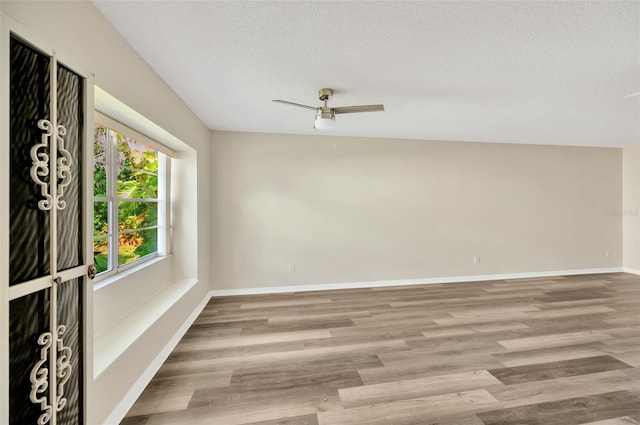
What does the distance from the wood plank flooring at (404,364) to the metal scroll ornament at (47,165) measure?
146cm

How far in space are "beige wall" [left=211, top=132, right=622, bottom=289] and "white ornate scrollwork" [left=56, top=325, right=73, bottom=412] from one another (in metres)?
2.70

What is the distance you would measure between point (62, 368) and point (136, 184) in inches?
72.0

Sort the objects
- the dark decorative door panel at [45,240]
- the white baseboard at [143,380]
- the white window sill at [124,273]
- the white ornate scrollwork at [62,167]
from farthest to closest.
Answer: the white window sill at [124,273]
the white baseboard at [143,380]
the white ornate scrollwork at [62,167]
the dark decorative door panel at [45,240]

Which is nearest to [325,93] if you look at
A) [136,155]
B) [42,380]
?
[136,155]

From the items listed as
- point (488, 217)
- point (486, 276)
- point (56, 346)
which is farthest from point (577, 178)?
point (56, 346)

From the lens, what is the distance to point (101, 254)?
1.98m

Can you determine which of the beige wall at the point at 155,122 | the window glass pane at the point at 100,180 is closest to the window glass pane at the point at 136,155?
the window glass pane at the point at 100,180

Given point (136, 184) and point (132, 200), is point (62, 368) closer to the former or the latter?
point (132, 200)

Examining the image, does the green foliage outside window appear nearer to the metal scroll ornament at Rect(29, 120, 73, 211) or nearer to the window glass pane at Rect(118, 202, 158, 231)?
the window glass pane at Rect(118, 202, 158, 231)

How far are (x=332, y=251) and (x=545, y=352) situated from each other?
268 cm

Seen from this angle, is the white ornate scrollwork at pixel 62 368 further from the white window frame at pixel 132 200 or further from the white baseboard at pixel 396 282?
the white baseboard at pixel 396 282

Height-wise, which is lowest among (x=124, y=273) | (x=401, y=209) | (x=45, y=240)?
(x=124, y=273)

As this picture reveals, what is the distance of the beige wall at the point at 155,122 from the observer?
1.18 m

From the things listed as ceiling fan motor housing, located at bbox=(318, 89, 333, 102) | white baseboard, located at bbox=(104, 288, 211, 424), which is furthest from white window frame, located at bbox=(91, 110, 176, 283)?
ceiling fan motor housing, located at bbox=(318, 89, 333, 102)
